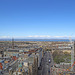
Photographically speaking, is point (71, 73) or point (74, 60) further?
point (74, 60)

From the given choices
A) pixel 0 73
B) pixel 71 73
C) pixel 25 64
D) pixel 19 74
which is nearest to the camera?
pixel 19 74

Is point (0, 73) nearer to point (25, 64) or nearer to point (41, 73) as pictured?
point (25, 64)

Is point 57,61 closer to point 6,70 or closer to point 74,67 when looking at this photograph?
point 74,67

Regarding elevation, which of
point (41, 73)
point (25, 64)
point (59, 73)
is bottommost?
point (41, 73)

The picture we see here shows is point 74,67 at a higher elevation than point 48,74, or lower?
higher

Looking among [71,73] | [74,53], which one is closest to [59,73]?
[71,73]

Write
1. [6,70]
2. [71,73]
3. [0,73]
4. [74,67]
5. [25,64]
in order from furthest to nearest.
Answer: [74,67]
[71,73]
[25,64]
[6,70]
[0,73]

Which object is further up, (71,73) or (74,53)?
(74,53)

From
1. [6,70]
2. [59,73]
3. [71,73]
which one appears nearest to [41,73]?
[59,73]

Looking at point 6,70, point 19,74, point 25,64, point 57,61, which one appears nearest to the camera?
point 19,74
